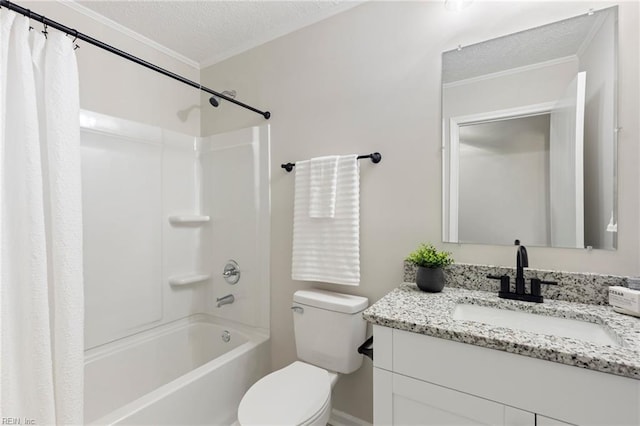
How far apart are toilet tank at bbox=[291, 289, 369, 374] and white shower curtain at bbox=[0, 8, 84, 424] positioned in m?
0.95

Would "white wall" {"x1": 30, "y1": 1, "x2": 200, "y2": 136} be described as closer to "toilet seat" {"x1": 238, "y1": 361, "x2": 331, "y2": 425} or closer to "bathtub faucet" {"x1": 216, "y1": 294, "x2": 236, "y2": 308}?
"bathtub faucet" {"x1": 216, "y1": 294, "x2": 236, "y2": 308}

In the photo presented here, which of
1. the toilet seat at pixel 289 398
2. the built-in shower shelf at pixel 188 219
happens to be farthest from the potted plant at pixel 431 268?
the built-in shower shelf at pixel 188 219

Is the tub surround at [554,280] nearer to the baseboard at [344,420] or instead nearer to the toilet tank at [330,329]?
the toilet tank at [330,329]

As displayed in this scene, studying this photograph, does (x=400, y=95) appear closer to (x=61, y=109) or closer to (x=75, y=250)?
(x=61, y=109)

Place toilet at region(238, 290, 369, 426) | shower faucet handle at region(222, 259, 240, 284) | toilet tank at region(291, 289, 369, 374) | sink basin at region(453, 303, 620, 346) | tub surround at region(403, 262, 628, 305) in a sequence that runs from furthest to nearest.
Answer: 1. shower faucet handle at region(222, 259, 240, 284)
2. toilet tank at region(291, 289, 369, 374)
3. toilet at region(238, 290, 369, 426)
4. tub surround at region(403, 262, 628, 305)
5. sink basin at region(453, 303, 620, 346)

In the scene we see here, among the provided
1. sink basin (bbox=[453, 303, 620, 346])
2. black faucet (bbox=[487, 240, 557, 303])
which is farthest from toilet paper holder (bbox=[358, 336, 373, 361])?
black faucet (bbox=[487, 240, 557, 303])

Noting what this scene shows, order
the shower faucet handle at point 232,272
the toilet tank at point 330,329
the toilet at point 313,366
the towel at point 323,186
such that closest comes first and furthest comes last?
the toilet at point 313,366 → the toilet tank at point 330,329 → the towel at point 323,186 → the shower faucet handle at point 232,272

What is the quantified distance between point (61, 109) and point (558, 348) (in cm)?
176

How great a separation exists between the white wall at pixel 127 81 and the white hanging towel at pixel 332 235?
3.95 feet

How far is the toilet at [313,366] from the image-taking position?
1177mm

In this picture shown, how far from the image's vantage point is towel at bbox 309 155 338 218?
1.58 metres

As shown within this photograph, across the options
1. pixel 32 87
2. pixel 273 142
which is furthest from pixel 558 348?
pixel 32 87

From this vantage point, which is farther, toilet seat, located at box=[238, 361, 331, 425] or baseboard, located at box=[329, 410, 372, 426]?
baseboard, located at box=[329, 410, 372, 426]

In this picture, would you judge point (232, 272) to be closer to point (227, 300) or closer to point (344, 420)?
point (227, 300)
